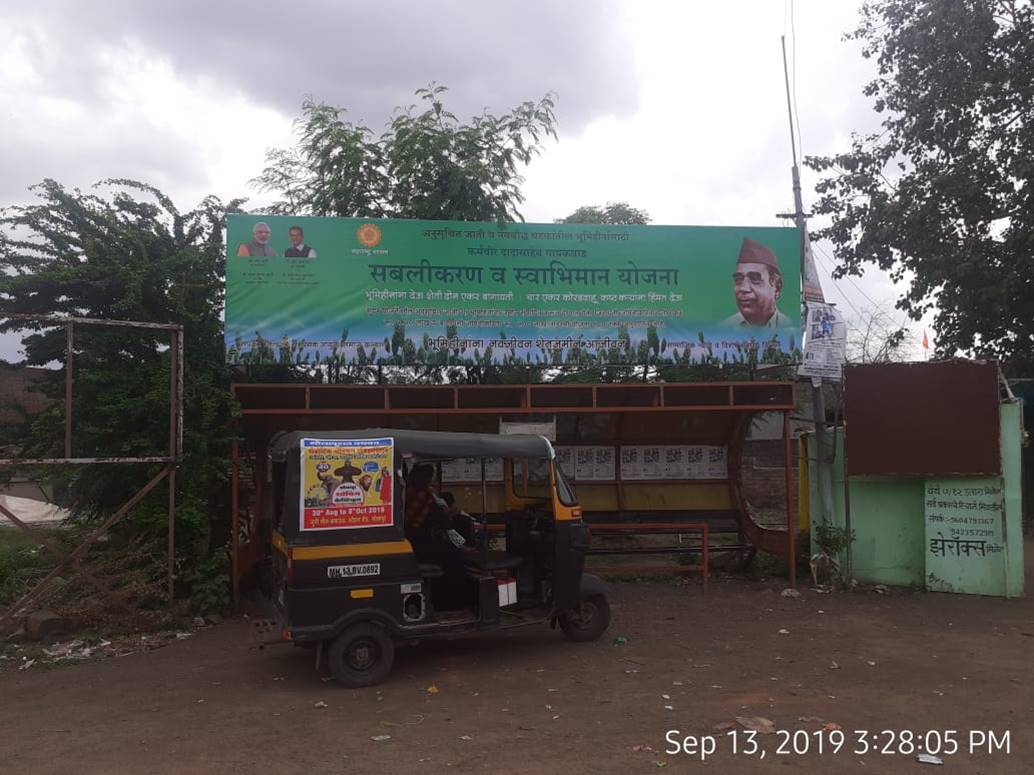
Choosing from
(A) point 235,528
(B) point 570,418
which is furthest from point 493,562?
(B) point 570,418

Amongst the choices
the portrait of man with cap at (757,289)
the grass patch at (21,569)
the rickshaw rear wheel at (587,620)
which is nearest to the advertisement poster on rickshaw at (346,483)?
the rickshaw rear wheel at (587,620)

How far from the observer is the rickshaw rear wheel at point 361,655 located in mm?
6352

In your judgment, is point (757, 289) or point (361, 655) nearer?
point (361, 655)

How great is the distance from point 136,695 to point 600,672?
148 inches

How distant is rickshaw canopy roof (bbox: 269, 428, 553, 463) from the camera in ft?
21.6

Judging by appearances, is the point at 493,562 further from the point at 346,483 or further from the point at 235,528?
the point at 235,528

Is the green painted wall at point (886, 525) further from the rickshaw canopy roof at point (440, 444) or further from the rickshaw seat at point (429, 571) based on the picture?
the rickshaw seat at point (429, 571)

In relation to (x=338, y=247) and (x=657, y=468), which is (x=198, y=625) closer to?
(x=338, y=247)

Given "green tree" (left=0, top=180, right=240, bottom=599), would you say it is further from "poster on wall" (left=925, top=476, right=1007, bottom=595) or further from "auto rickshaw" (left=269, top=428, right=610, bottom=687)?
"poster on wall" (left=925, top=476, right=1007, bottom=595)

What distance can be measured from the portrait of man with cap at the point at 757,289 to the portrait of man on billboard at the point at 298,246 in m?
5.17

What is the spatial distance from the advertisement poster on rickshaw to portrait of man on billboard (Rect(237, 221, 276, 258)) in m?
3.84

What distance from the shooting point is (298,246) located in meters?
9.54

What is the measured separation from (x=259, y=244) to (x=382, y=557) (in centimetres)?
466

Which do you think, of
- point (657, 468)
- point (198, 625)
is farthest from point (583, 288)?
point (198, 625)
